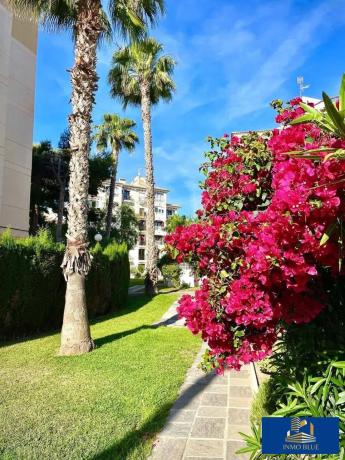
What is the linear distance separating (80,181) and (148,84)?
1415 cm

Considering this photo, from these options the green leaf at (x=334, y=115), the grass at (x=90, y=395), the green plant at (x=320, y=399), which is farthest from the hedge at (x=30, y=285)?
the green leaf at (x=334, y=115)

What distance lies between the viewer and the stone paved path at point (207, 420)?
3848 millimetres

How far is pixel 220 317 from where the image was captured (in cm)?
308

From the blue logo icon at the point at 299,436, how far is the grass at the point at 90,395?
2.11m

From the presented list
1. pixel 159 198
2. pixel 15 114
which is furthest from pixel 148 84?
pixel 159 198

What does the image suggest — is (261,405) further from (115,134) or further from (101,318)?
(115,134)

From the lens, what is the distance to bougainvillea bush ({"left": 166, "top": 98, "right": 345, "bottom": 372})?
226 cm

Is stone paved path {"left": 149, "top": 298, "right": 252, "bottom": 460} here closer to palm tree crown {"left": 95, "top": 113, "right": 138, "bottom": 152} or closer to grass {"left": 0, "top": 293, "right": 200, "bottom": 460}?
grass {"left": 0, "top": 293, "right": 200, "bottom": 460}

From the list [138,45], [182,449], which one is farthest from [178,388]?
[138,45]

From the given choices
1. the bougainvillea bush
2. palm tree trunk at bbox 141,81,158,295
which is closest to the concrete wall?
palm tree trunk at bbox 141,81,158,295

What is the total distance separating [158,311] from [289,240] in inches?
533

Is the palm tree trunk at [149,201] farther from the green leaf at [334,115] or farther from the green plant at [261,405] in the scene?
the green leaf at [334,115]

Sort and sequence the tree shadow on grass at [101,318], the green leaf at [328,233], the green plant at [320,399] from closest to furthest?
the green leaf at [328,233]
the green plant at [320,399]
the tree shadow on grass at [101,318]

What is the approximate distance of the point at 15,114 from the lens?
17.4 metres
